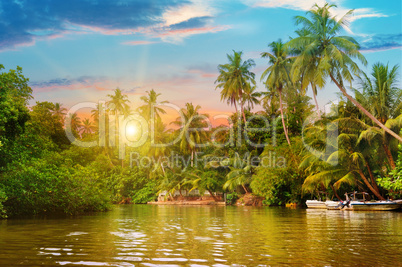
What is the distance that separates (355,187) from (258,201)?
43.5 ft

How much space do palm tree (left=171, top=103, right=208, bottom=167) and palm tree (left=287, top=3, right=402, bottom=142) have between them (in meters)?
26.5

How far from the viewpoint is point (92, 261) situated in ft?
24.7

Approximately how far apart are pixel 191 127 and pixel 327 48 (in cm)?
2889

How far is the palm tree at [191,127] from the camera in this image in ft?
178

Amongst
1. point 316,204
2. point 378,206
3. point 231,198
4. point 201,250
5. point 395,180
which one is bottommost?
point 231,198

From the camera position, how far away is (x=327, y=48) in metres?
27.9

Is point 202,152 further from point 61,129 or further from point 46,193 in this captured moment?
point 46,193

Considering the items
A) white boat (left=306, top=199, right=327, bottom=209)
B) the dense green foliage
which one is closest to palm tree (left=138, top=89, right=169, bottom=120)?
the dense green foliage

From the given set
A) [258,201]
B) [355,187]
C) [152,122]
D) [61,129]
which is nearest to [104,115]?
[152,122]

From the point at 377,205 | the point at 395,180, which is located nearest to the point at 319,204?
the point at 377,205

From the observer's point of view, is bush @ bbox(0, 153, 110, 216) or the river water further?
bush @ bbox(0, 153, 110, 216)

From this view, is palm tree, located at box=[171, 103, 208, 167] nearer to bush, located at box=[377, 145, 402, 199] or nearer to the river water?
bush, located at box=[377, 145, 402, 199]

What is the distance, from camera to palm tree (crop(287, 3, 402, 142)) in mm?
27312

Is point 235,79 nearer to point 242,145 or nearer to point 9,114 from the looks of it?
point 242,145
